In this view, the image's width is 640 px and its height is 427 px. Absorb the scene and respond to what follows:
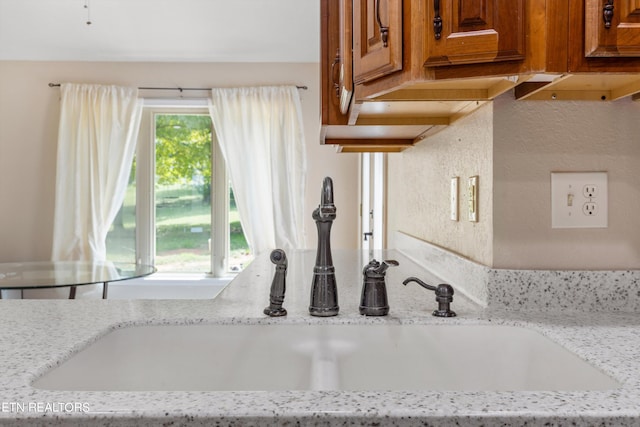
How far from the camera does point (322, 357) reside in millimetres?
934

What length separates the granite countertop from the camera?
1.77 ft

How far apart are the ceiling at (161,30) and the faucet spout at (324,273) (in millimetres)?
2638

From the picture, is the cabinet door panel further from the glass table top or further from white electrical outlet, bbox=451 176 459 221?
the glass table top

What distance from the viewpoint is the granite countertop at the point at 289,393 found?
0.54 meters

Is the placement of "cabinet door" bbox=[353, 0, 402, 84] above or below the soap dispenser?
above

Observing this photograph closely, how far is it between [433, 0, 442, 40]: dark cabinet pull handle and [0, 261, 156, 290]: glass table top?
2.32 m

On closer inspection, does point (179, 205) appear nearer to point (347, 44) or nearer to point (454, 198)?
point (454, 198)

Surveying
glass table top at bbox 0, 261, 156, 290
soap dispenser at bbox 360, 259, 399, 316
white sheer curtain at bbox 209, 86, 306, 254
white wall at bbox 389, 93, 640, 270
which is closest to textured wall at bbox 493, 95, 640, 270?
white wall at bbox 389, 93, 640, 270

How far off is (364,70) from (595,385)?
606 millimetres

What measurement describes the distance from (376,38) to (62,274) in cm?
258

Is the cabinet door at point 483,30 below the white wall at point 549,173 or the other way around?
the other way around

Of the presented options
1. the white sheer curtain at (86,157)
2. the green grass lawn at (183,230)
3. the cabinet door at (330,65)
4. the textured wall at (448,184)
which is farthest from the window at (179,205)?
the cabinet door at (330,65)

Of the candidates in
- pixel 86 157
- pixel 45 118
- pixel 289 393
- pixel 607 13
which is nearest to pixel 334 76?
pixel 607 13

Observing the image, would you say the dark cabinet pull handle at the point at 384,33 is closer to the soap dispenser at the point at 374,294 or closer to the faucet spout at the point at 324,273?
the faucet spout at the point at 324,273
